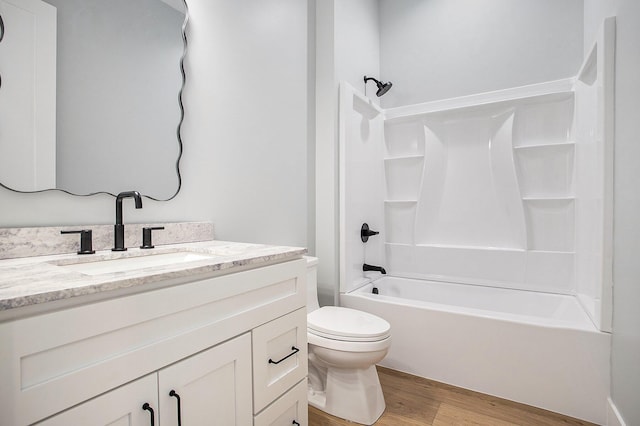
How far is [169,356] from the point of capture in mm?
763

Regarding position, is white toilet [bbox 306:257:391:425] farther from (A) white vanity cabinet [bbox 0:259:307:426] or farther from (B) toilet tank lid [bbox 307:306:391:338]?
(A) white vanity cabinet [bbox 0:259:307:426]

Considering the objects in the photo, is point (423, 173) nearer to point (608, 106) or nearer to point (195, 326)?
point (608, 106)

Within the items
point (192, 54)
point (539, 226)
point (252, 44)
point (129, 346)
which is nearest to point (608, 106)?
point (539, 226)

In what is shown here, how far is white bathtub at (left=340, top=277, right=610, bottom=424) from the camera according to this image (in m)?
1.63

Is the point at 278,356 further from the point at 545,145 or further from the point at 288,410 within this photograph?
the point at 545,145

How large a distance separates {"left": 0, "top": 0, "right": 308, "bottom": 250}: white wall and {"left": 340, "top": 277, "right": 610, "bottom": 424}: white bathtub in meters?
0.92

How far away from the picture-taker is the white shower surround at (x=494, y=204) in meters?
1.66

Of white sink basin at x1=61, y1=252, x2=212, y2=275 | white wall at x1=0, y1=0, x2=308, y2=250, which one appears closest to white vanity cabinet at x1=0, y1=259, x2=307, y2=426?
white sink basin at x1=61, y1=252, x2=212, y2=275

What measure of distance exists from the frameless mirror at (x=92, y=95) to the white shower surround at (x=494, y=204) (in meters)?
1.24

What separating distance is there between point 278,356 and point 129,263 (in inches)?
24.0

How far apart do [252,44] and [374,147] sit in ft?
4.49

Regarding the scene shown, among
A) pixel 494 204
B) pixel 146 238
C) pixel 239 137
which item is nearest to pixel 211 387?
pixel 146 238

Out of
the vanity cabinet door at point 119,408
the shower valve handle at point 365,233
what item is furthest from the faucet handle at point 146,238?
the shower valve handle at point 365,233

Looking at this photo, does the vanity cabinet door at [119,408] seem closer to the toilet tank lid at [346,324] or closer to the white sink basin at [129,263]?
the white sink basin at [129,263]
